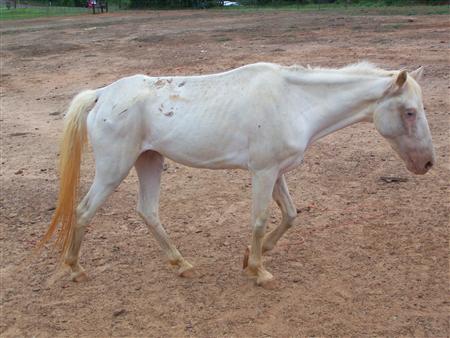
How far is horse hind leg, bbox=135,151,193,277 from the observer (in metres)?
4.44

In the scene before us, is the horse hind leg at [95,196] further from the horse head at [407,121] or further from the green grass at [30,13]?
the green grass at [30,13]

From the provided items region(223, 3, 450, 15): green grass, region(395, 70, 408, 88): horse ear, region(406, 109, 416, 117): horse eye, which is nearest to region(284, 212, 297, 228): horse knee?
region(406, 109, 416, 117): horse eye

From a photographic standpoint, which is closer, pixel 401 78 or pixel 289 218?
pixel 401 78

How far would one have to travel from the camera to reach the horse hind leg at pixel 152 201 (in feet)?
14.6

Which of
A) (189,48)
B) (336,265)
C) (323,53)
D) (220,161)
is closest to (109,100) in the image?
(220,161)

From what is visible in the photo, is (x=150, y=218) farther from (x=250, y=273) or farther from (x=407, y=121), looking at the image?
(x=407, y=121)

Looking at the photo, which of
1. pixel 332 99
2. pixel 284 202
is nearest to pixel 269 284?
pixel 284 202

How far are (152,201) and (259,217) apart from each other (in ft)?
3.10

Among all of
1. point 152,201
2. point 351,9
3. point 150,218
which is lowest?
point 150,218

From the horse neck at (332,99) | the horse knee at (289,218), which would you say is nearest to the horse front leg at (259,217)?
the horse knee at (289,218)

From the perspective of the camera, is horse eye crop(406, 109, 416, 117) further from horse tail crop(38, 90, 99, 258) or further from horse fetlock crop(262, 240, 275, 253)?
horse tail crop(38, 90, 99, 258)

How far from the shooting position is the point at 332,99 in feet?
13.0

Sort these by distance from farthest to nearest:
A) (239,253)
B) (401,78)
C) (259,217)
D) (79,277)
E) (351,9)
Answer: (351,9), (239,253), (79,277), (259,217), (401,78)

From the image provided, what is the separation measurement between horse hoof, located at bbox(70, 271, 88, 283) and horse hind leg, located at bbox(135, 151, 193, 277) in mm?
644
